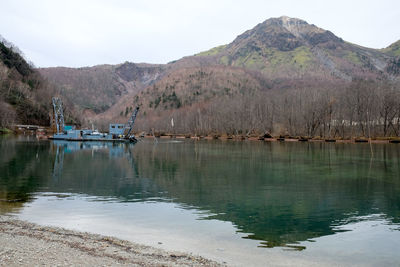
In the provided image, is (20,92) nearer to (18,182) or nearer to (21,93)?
(21,93)

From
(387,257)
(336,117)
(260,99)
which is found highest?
(260,99)

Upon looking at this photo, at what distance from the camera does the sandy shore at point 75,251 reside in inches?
326

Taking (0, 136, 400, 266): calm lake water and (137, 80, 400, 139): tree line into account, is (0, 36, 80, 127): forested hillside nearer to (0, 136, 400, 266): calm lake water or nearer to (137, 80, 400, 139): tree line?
(137, 80, 400, 139): tree line

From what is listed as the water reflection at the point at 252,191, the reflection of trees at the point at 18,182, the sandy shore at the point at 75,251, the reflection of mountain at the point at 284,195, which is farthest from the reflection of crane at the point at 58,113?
A: the sandy shore at the point at 75,251

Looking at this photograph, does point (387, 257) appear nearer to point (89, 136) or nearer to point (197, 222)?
point (197, 222)

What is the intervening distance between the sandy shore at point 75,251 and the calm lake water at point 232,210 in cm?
98

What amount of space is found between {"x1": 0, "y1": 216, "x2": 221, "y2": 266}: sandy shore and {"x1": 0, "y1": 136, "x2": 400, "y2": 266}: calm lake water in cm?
98

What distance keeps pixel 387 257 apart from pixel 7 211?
1396 cm

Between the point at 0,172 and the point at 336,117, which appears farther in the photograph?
the point at 336,117

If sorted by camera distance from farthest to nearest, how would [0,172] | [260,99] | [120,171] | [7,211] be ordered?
1. [260,99]
2. [120,171]
3. [0,172]
4. [7,211]

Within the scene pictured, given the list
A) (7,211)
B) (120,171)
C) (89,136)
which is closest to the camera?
(7,211)

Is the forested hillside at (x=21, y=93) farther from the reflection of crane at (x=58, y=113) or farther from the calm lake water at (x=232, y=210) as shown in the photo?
the calm lake water at (x=232, y=210)

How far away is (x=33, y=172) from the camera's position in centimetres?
2667

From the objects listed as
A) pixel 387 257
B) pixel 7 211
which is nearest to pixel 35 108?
pixel 7 211
